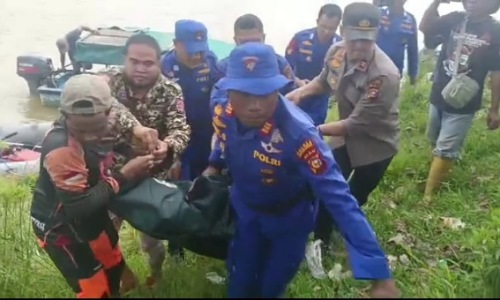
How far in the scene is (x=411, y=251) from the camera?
14.6 feet

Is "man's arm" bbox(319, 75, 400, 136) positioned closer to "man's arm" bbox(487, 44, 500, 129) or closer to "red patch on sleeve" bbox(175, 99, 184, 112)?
"red patch on sleeve" bbox(175, 99, 184, 112)

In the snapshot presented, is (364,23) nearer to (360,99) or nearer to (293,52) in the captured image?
(360,99)

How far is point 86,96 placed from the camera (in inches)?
115

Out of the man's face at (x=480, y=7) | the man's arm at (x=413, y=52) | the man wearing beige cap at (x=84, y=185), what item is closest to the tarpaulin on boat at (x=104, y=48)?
the man's arm at (x=413, y=52)

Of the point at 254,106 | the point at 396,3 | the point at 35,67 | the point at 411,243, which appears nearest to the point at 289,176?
the point at 254,106

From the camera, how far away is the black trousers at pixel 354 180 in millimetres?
4441

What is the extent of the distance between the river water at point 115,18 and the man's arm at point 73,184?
14490 millimetres

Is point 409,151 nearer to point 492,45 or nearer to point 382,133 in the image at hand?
point 492,45

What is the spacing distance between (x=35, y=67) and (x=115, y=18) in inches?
331

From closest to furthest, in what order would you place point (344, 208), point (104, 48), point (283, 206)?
point (344, 208), point (283, 206), point (104, 48)

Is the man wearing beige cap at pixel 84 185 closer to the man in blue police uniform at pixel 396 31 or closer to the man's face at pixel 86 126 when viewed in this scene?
the man's face at pixel 86 126

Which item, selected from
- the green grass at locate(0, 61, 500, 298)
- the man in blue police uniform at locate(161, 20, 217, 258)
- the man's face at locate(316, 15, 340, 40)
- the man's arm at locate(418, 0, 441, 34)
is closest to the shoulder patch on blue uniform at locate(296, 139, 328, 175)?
the green grass at locate(0, 61, 500, 298)

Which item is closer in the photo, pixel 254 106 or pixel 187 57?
pixel 254 106

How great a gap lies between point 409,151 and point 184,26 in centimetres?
275
